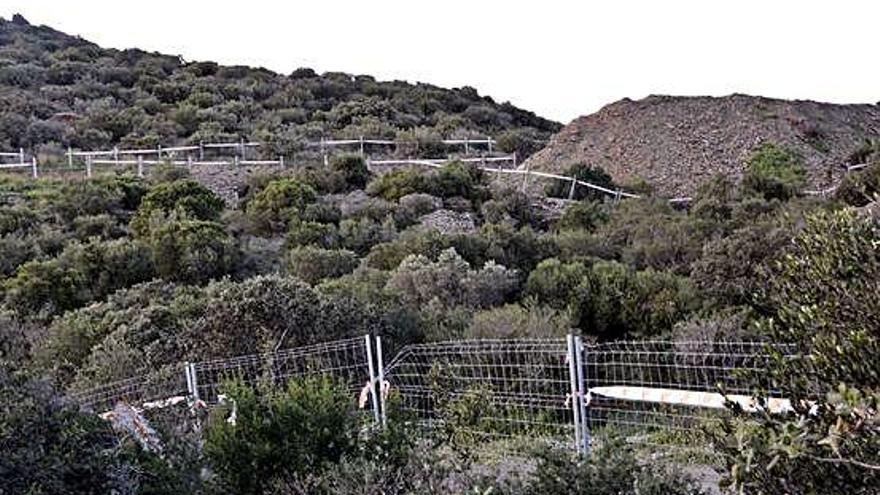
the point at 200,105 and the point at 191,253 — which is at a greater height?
the point at 200,105

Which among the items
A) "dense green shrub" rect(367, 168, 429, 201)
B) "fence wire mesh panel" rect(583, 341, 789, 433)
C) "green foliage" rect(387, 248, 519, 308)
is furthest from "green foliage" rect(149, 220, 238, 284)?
"fence wire mesh panel" rect(583, 341, 789, 433)

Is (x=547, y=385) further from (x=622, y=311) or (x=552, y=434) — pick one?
(x=622, y=311)

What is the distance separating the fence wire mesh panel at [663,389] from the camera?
5.92 metres

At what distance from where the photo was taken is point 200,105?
40.5 metres

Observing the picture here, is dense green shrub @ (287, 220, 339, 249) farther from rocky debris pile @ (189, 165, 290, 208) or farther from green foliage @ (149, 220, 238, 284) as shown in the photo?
rocky debris pile @ (189, 165, 290, 208)

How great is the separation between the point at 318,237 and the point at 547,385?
11651mm

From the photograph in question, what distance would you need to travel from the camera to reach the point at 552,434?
7594 millimetres

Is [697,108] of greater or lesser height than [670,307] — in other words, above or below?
above

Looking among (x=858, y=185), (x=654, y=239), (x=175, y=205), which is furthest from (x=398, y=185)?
(x=858, y=185)

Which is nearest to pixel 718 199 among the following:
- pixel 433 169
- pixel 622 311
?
pixel 433 169

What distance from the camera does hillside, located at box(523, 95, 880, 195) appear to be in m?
32.6

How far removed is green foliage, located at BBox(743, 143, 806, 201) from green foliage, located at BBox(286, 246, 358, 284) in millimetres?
12101

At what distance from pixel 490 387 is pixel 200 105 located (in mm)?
34341

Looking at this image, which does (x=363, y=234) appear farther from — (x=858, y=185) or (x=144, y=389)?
(x=144, y=389)
